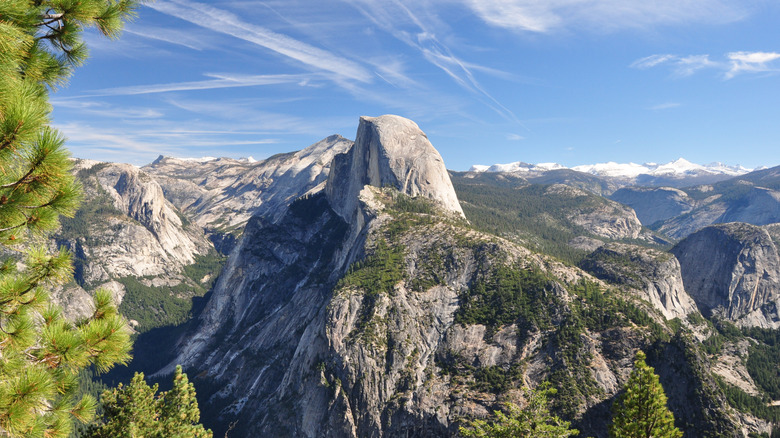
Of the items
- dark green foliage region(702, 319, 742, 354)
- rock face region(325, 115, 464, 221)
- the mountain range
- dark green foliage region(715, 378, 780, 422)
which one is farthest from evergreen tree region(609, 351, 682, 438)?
rock face region(325, 115, 464, 221)

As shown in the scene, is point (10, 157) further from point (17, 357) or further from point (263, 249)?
point (263, 249)

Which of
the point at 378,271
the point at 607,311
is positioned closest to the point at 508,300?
the point at 607,311

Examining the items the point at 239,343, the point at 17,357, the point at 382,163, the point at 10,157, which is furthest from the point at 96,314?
the point at 382,163

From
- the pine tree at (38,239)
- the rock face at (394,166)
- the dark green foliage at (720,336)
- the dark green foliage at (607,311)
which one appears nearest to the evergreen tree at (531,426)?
the pine tree at (38,239)

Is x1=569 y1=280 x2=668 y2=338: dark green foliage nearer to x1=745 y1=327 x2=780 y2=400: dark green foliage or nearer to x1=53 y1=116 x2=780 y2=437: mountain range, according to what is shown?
x1=53 y1=116 x2=780 y2=437: mountain range

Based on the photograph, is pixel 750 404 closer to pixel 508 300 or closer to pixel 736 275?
pixel 508 300
